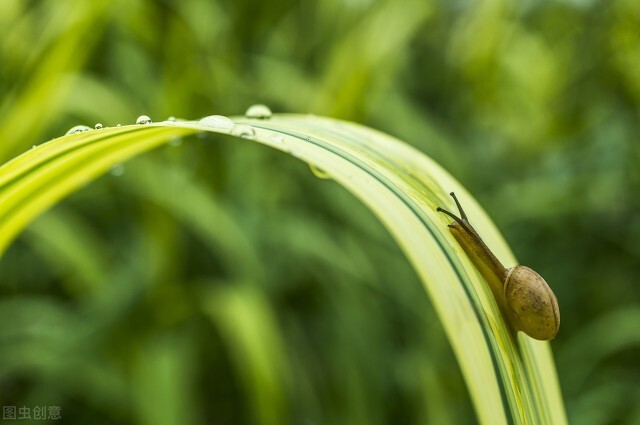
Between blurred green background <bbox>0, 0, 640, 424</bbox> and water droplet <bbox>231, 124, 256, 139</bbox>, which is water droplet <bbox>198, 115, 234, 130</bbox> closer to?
water droplet <bbox>231, 124, 256, 139</bbox>

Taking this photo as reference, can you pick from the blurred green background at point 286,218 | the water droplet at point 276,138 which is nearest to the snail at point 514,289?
the water droplet at point 276,138

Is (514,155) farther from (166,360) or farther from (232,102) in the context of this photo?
(166,360)

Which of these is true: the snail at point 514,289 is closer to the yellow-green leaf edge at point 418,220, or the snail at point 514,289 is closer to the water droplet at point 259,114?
the yellow-green leaf edge at point 418,220

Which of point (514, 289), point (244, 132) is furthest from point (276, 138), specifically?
point (514, 289)

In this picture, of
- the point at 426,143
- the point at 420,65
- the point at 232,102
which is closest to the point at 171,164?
the point at 232,102

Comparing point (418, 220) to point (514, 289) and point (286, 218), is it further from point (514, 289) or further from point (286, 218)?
point (286, 218)
